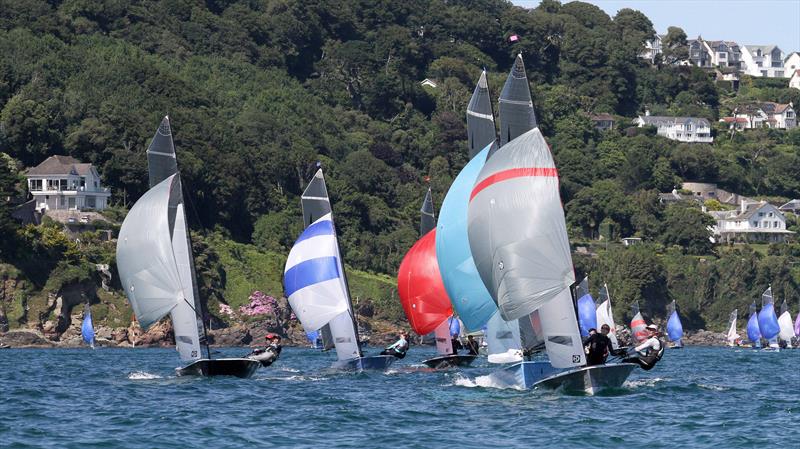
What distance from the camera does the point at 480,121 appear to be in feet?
163

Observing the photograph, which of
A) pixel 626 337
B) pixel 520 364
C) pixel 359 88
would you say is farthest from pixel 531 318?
pixel 359 88

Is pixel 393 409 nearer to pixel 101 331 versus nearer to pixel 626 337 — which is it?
pixel 101 331

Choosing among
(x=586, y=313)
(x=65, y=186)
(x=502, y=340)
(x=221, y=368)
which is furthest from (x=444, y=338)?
(x=65, y=186)

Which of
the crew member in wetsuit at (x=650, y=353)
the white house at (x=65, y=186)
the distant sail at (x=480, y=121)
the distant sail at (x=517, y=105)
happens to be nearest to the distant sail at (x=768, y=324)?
the white house at (x=65, y=186)

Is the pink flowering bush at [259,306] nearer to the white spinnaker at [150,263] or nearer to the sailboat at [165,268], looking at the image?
the sailboat at [165,268]

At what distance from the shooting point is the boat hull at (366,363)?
169 feet

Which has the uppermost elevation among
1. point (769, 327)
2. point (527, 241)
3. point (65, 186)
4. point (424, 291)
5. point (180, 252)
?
point (65, 186)

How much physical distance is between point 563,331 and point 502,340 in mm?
9433

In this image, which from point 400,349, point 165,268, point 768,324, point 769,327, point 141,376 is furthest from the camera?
point 768,324

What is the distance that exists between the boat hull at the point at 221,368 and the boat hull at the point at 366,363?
5260 mm

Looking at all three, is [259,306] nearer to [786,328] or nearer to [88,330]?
[88,330]

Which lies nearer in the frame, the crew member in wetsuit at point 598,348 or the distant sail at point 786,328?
the crew member in wetsuit at point 598,348

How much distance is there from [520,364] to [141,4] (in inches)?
5467

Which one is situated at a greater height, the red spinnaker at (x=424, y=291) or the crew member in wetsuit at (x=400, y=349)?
the red spinnaker at (x=424, y=291)
